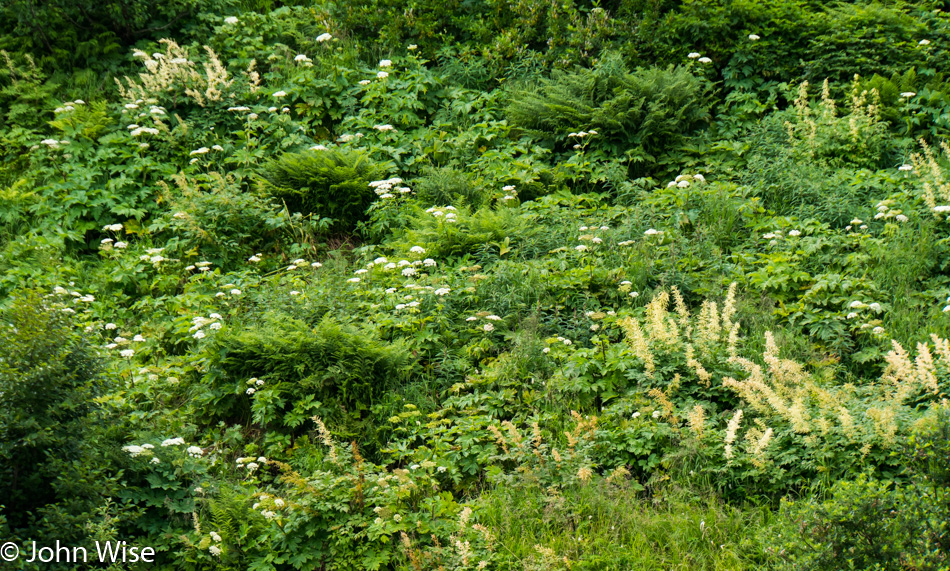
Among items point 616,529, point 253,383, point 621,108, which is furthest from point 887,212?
point 253,383

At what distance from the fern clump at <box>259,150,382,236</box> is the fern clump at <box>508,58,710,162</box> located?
7.49 feet

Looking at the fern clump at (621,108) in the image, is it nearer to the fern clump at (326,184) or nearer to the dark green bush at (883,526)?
the fern clump at (326,184)

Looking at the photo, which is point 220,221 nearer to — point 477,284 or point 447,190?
point 447,190

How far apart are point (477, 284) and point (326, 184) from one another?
2.80m

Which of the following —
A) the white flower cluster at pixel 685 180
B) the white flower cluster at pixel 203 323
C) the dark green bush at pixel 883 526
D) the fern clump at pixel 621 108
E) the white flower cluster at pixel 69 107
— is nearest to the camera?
the dark green bush at pixel 883 526

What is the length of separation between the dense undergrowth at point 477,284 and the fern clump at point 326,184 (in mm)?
44

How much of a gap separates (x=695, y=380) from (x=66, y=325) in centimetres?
439

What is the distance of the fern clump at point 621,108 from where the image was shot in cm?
952

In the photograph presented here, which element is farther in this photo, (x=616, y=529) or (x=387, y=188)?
(x=387, y=188)

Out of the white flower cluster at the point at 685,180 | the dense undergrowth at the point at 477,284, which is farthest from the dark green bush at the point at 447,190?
the white flower cluster at the point at 685,180

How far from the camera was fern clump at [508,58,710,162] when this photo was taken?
31.2 ft

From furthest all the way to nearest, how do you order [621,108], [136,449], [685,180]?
[621,108], [685,180], [136,449]

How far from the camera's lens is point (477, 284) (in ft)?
24.0

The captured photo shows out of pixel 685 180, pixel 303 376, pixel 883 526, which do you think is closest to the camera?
pixel 883 526
